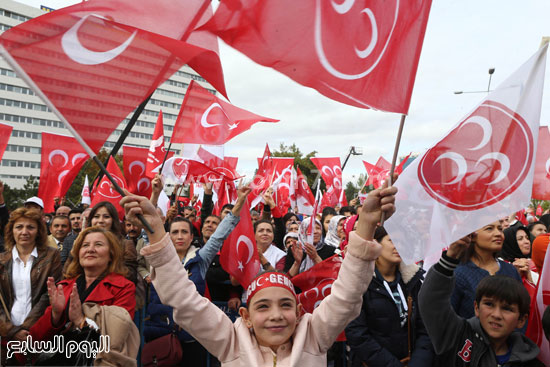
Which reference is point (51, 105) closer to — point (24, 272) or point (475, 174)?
point (24, 272)

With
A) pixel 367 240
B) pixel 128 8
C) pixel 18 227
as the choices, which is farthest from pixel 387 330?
pixel 18 227

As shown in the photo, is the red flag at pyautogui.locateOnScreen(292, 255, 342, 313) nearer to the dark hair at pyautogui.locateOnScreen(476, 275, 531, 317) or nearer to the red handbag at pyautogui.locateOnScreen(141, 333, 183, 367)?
the red handbag at pyautogui.locateOnScreen(141, 333, 183, 367)

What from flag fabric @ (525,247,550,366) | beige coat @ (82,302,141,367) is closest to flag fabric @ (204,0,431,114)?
flag fabric @ (525,247,550,366)

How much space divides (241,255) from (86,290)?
175 centimetres

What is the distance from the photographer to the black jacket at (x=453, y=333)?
8.03ft

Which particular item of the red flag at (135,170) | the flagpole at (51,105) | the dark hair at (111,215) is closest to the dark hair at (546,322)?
the flagpole at (51,105)

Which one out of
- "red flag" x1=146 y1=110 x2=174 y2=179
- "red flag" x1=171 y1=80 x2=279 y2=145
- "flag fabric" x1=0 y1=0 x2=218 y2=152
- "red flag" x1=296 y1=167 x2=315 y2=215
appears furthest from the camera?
"red flag" x1=296 y1=167 x2=315 y2=215

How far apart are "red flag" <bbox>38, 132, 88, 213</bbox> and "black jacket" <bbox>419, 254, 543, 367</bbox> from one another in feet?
19.8

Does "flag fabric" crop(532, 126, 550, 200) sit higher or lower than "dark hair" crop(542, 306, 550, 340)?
higher

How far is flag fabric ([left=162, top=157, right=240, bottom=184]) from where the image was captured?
6879 mm

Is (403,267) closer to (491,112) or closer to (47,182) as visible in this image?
(491,112)

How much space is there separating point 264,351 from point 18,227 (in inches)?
117

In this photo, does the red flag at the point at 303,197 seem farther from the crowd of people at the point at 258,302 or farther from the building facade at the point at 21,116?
the building facade at the point at 21,116

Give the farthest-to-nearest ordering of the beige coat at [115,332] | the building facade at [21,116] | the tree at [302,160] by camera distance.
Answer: the building facade at [21,116], the tree at [302,160], the beige coat at [115,332]
